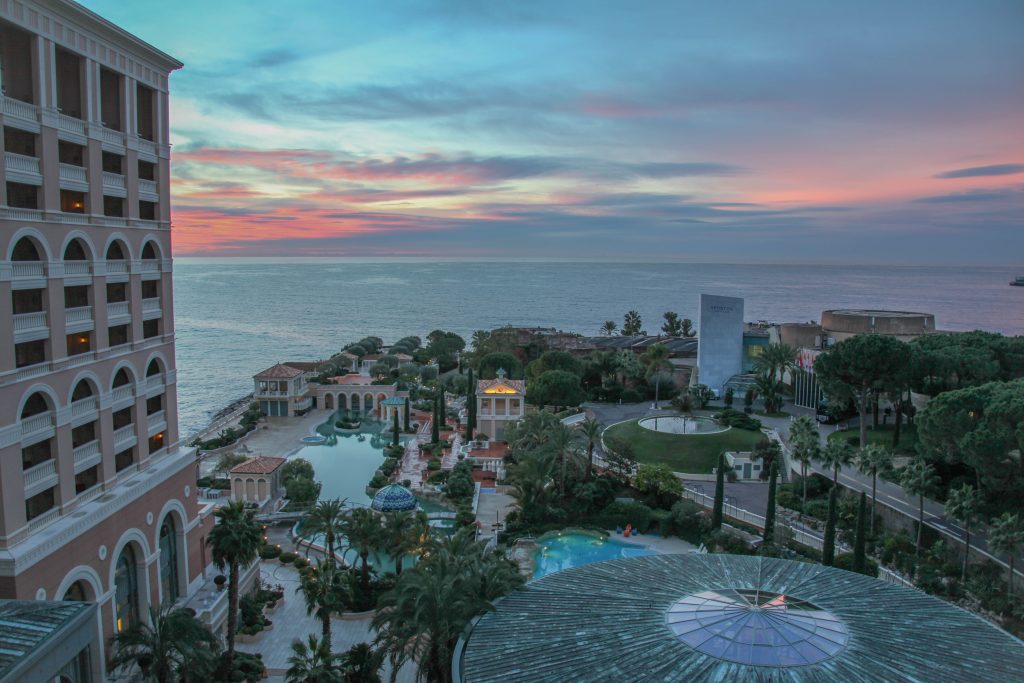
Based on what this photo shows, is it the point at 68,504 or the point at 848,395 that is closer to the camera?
the point at 68,504

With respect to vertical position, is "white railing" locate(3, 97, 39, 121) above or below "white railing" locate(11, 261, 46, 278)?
above

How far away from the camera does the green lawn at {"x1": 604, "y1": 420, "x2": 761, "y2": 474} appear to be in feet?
177

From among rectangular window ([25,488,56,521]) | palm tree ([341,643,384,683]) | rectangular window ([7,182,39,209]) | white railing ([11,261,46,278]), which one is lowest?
palm tree ([341,643,384,683])

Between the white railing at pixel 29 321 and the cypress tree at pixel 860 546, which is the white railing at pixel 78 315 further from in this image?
the cypress tree at pixel 860 546

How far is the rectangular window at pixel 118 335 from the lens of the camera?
26920 mm

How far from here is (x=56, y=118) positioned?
75.3 ft

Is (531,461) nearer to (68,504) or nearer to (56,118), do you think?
(68,504)

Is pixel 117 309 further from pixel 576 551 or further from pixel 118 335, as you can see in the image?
pixel 576 551

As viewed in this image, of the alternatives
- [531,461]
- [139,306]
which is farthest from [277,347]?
[139,306]

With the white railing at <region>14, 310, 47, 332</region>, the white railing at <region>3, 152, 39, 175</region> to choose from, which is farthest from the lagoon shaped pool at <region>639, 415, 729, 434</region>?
the white railing at <region>3, 152, 39, 175</region>

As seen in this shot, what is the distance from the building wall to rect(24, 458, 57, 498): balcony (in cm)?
6430

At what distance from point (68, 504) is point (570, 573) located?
1668cm

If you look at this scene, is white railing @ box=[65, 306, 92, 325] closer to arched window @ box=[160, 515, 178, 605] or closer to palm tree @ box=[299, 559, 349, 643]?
arched window @ box=[160, 515, 178, 605]

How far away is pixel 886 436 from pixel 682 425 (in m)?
15.2
